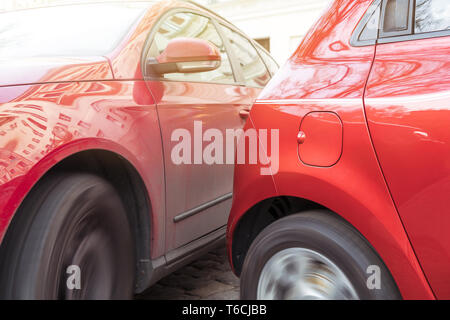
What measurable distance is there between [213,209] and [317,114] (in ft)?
4.29

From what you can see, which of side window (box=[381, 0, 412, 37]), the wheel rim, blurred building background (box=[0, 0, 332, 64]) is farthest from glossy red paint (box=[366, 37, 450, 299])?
blurred building background (box=[0, 0, 332, 64])

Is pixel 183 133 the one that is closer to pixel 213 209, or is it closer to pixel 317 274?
pixel 213 209

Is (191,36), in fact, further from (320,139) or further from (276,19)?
(276,19)

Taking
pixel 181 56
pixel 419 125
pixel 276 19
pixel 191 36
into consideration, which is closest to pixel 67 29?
pixel 181 56

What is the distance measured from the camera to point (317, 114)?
5.47 feet

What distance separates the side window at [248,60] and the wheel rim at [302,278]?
201cm

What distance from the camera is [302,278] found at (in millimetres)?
1692

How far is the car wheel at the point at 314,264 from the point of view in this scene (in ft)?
4.99

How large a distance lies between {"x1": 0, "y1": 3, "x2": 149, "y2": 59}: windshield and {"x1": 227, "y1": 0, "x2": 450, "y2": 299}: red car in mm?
987

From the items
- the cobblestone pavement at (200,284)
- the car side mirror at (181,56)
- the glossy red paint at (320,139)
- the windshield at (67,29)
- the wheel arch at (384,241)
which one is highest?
the windshield at (67,29)

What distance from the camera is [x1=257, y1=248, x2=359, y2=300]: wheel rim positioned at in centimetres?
159

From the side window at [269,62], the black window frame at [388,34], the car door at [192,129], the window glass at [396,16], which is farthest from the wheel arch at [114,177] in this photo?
the side window at [269,62]

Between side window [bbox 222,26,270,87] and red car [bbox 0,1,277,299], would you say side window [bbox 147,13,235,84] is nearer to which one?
red car [bbox 0,1,277,299]

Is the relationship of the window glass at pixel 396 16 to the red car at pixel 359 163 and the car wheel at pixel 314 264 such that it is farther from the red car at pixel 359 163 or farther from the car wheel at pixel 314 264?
the car wheel at pixel 314 264
